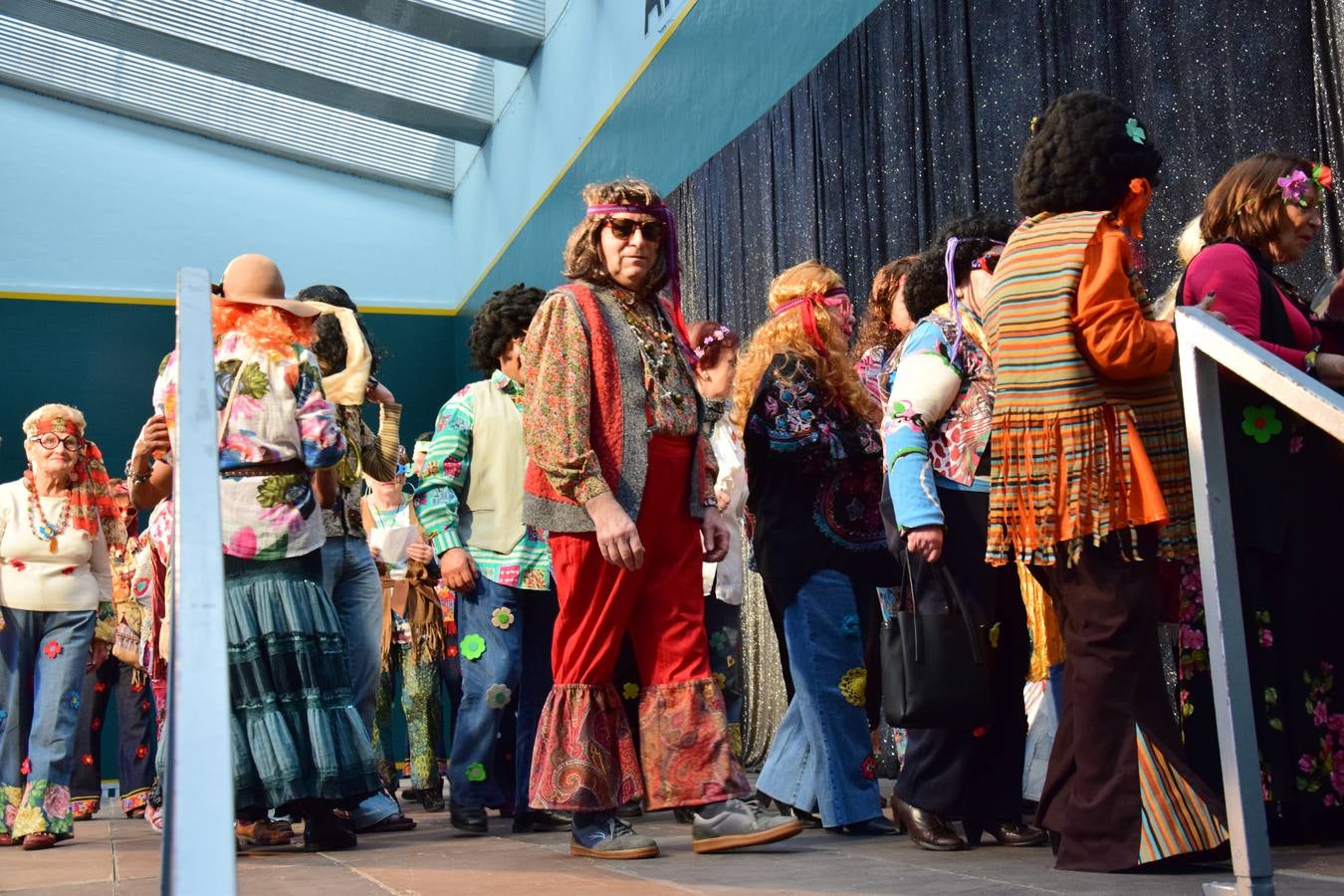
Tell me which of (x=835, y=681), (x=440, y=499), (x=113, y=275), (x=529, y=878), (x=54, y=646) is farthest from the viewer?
(x=113, y=275)

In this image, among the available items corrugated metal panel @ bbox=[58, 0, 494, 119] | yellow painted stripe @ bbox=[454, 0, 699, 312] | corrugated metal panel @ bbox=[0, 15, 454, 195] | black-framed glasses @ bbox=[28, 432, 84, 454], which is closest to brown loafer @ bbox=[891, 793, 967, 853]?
black-framed glasses @ bbox=[28, 432, 84, 454]

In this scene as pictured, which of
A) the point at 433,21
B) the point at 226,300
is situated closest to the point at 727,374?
the point at 226,300

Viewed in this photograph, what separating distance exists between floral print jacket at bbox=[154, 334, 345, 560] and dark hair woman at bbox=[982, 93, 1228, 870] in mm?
1597

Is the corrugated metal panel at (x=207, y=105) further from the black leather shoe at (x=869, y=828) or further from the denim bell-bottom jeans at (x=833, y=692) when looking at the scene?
the black leather shoe at (x=869, y=828)

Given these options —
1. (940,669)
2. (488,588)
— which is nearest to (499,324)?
(488,588)

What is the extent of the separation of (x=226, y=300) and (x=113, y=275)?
9.37 metres

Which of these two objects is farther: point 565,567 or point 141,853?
point 141,853

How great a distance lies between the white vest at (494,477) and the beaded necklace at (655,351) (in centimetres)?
116

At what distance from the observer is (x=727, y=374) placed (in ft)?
16.4

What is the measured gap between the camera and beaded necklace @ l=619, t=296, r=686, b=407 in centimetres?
313

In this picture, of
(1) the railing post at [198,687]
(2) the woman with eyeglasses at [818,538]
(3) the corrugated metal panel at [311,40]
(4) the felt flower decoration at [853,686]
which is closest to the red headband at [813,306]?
(2) the woman with eyeglasses at [818,538]

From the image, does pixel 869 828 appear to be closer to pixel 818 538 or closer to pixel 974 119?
pixel 818 538

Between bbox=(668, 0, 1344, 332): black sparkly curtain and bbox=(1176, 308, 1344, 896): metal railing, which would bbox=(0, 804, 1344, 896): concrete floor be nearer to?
bbox=(1176, 308, 1344, 896): metal railing

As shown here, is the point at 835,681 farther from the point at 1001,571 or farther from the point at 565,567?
the point at 565,567
